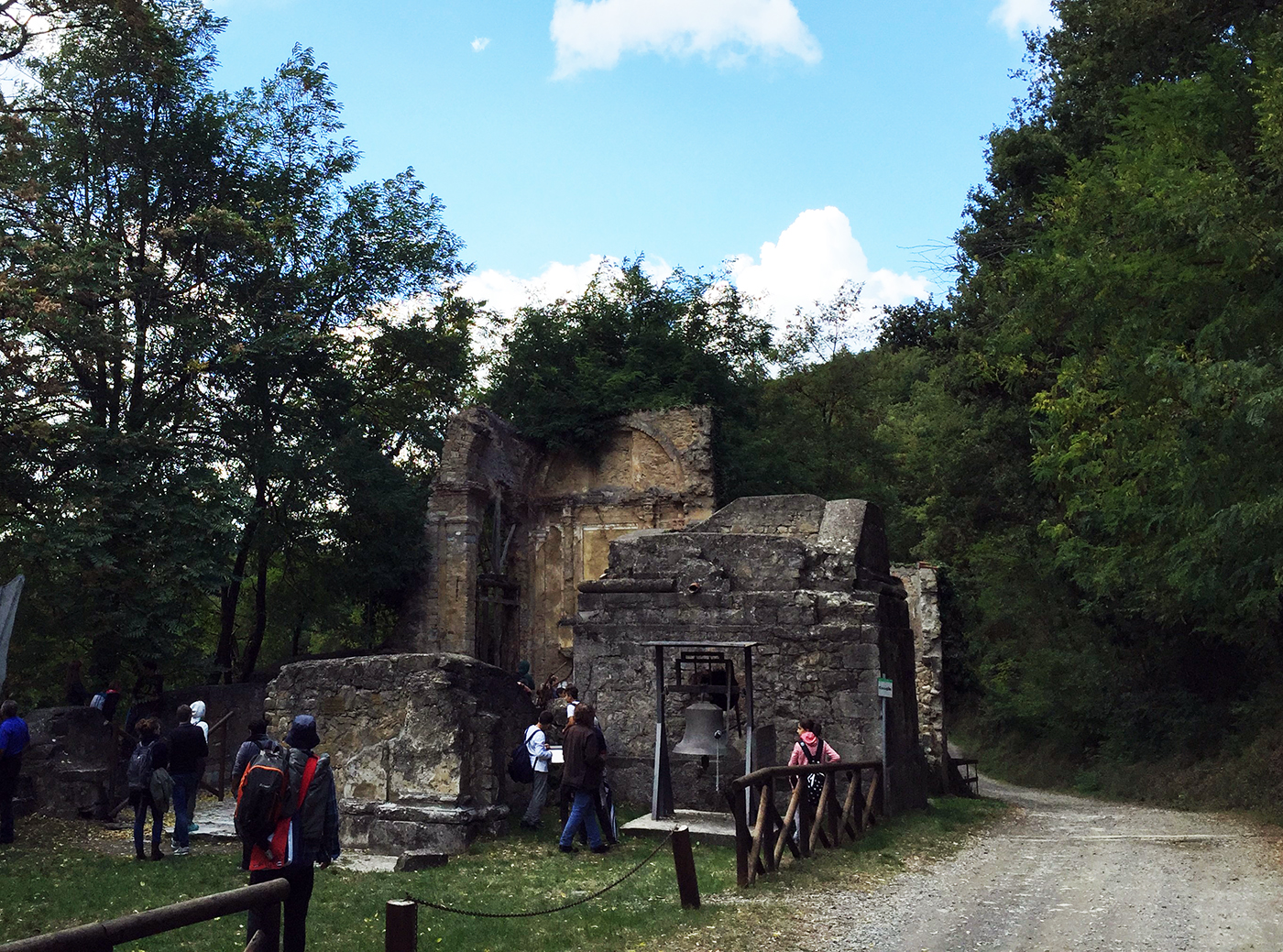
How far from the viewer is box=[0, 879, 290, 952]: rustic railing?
11.2 ft

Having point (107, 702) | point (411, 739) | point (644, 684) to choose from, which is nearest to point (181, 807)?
point (411, 739)

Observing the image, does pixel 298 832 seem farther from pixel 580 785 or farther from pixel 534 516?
pixel 534 516

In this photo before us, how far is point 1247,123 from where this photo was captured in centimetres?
1477

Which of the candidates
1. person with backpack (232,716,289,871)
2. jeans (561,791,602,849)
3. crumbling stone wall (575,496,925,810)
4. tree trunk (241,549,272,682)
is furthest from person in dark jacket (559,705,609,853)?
tree trunk (241,549,272,682)

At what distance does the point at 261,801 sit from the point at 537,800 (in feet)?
18.6

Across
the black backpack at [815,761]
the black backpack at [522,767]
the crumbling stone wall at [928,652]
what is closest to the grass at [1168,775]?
the crumbling stone wall at [928,652]

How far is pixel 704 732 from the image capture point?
38.5 ft

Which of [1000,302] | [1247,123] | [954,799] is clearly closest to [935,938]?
[954,799]

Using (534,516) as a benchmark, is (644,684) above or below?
below

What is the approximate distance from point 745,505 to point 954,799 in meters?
5.38

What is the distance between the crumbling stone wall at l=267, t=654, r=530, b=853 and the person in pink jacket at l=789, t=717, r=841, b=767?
9.66ft

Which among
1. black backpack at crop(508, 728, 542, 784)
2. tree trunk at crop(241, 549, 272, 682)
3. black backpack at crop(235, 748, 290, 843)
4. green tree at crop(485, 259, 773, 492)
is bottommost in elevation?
black backpack at crop(508, 728, 542, 784)

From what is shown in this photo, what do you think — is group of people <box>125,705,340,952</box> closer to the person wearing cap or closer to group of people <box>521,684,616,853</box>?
the person wearing cap

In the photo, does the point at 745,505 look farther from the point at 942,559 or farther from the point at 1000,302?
the point at 942,559
